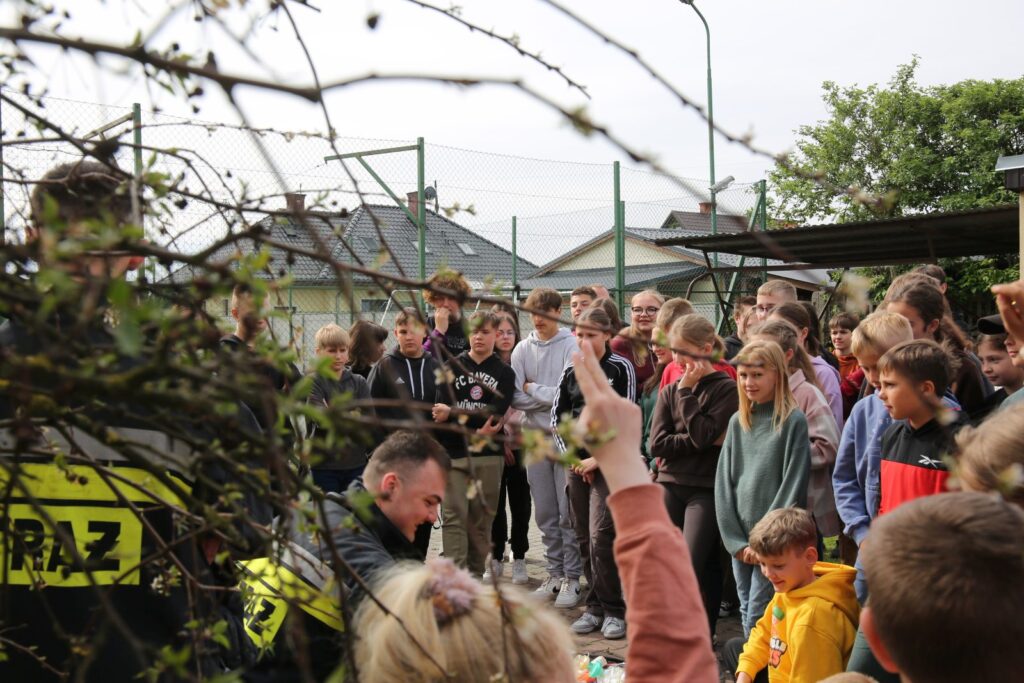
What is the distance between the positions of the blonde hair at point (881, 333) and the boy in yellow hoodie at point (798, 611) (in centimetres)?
87

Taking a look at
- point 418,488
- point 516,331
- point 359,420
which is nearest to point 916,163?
point 516,331

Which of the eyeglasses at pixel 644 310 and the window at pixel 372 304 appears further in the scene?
the eyeglasses at pixel 644 310

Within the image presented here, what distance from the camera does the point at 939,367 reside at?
4.04 metres

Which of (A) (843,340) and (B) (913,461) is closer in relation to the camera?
(B) (913,461)

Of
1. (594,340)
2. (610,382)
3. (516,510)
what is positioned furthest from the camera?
(516,510)

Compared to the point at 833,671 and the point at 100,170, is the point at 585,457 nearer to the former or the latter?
the point at 833,671

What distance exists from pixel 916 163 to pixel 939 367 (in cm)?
2878

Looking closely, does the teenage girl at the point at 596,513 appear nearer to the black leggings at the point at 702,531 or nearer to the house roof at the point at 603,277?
the black leggings at the point at 702,531

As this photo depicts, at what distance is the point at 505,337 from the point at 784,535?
3479 mm

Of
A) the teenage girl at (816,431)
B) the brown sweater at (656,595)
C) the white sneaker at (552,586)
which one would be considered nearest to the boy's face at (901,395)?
the teenage girl at (816,431)

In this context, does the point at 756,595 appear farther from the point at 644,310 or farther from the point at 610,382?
the point at 644,310

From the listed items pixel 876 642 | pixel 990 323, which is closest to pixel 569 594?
pixel 990 323

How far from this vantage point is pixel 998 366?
5398 millimetres

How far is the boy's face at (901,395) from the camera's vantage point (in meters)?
4.00
